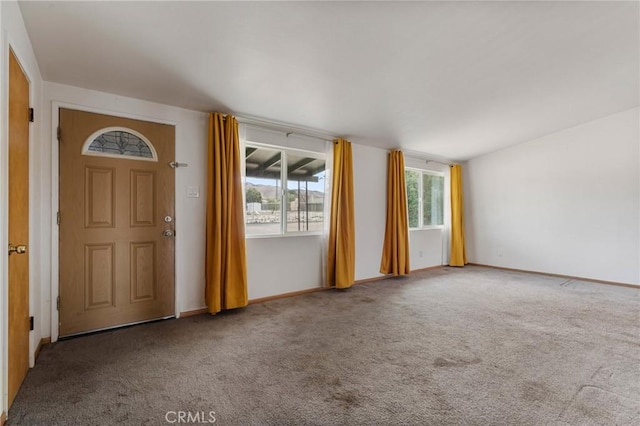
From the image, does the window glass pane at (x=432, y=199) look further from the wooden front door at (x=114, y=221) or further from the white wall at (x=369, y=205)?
the wooden front door at (x=114, y=221)

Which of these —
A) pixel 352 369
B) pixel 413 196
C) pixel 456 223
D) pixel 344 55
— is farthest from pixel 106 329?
pixel 456 223

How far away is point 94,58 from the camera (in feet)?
7.09

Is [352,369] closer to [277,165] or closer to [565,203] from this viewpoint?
[277,165]

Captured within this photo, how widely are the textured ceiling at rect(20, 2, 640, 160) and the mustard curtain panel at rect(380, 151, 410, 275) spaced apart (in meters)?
1.24

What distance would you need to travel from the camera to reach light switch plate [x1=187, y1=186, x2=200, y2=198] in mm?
3088

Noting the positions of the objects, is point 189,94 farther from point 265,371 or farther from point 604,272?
point 604,272

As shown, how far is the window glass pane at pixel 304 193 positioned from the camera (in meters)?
3.90

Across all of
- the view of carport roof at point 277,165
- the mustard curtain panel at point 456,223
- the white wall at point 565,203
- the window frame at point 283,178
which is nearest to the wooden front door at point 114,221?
the window frame at point 283,178

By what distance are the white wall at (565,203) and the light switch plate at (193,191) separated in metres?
5.61

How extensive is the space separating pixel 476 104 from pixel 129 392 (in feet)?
14.4

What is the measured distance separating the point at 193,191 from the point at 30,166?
1.27 metres

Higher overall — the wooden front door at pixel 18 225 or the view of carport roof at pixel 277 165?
the view of carport roof at pixel 277 165

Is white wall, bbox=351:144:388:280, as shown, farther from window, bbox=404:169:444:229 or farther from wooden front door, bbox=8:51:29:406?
wooden front door, bbox=8:51:29:406

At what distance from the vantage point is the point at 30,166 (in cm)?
207
